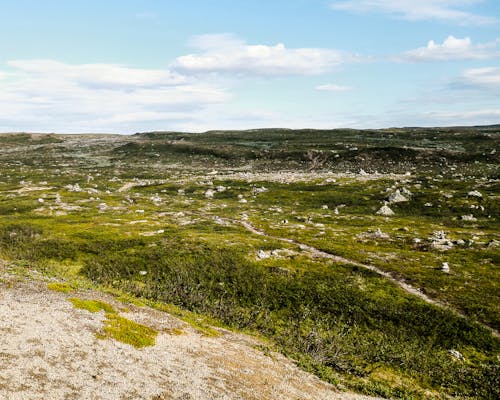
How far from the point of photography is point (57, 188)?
434ft

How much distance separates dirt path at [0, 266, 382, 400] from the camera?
2231 centimetres

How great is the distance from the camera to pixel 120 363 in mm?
25828

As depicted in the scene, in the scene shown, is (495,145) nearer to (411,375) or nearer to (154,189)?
(154,189)

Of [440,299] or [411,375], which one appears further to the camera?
[440,299]

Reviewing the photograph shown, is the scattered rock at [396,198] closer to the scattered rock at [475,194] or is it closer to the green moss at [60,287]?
the scattered rock at [475,194]

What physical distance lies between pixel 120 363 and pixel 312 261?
42147mm

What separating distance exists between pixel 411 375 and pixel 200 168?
161214mm

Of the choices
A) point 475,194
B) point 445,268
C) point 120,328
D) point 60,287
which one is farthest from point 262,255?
point 475,194

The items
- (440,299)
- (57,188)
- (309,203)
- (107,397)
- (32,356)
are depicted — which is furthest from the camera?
(57,188)

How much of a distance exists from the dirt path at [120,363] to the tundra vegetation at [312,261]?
209 cm

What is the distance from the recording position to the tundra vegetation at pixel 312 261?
38188 millimetres

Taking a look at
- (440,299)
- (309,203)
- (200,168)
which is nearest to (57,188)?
(200,168)

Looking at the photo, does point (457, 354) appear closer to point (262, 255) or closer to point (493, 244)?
point (262, 255)

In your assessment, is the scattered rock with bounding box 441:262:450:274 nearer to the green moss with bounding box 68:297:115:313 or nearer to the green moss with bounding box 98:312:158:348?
the green moss with bounding box 98:312:158:348
